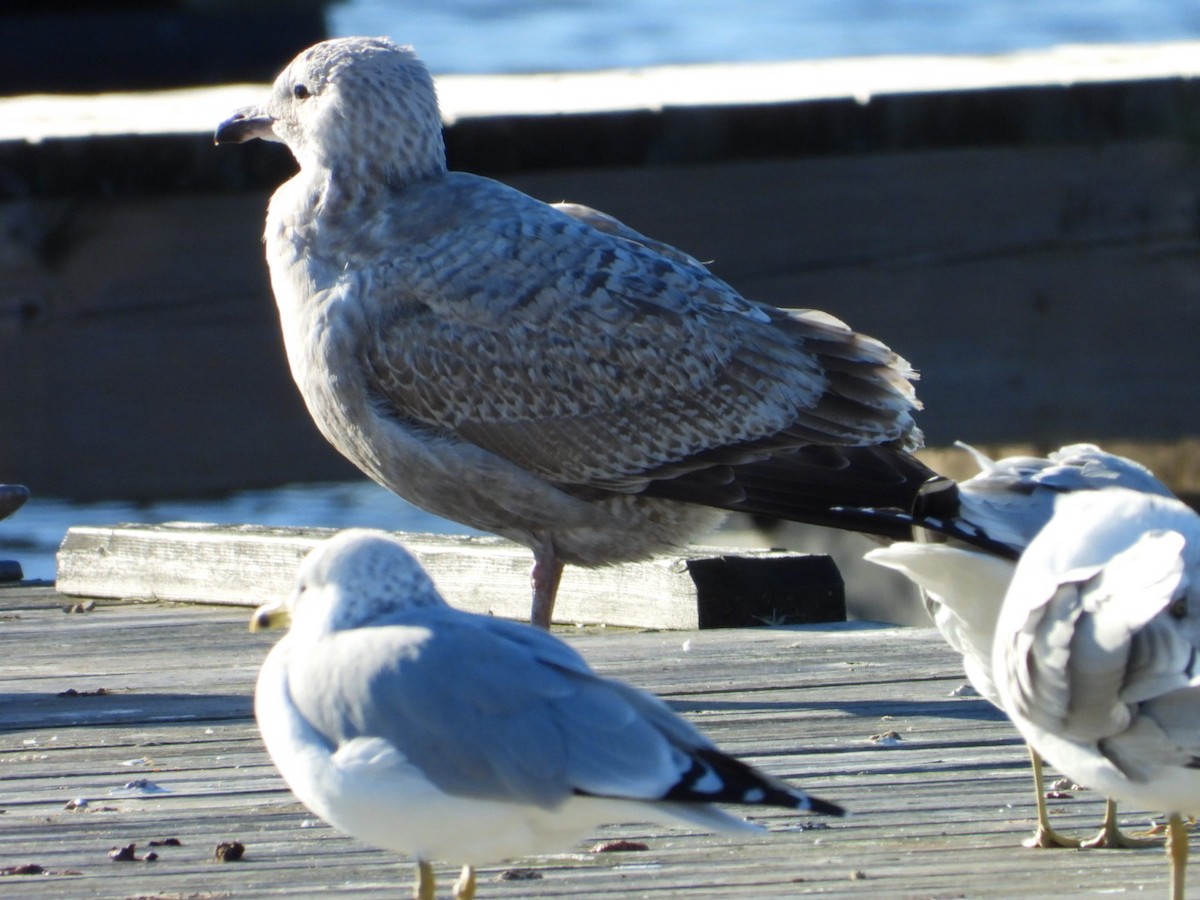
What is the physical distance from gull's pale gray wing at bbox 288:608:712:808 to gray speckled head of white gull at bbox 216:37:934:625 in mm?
1849

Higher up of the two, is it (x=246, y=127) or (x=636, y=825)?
(x=246, y=127)

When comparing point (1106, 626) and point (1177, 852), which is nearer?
point (1106, 626)

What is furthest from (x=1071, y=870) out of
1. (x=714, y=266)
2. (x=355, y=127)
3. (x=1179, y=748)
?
(x=714, y=266)

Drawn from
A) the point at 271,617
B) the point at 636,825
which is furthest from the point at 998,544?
the point at 271,617

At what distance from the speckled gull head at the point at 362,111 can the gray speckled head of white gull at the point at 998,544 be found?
2030 mm

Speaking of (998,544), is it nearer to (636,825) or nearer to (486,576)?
(636,825)

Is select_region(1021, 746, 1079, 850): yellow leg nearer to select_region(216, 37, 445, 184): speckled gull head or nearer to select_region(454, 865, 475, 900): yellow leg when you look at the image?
select_region(454, 865, 475, 900): yellow leg

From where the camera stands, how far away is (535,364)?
493 cm

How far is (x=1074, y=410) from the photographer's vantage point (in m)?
6.64

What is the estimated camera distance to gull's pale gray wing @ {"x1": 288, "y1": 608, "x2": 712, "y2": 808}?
2836 mm

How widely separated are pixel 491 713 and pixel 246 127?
2748 millimetres

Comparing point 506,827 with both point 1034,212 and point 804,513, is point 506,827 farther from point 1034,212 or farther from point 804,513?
point 1034,212

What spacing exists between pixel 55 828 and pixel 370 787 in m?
0.96

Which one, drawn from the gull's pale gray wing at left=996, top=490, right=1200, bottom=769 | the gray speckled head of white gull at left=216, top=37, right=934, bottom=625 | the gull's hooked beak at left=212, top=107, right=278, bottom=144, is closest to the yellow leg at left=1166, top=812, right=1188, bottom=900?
the gull's pale gray wing at left=996, top=490, right=1200, bottom=769
